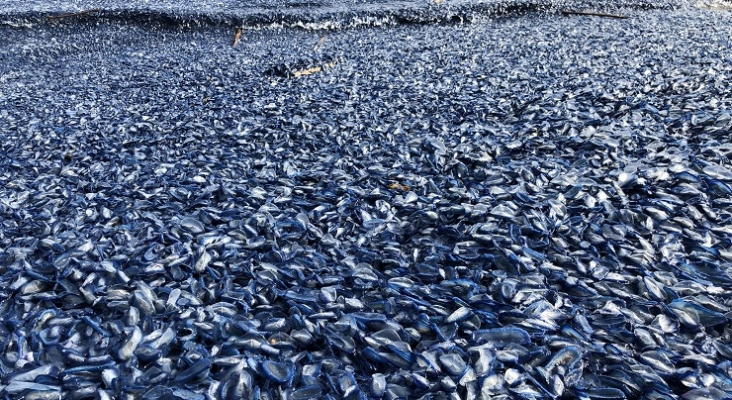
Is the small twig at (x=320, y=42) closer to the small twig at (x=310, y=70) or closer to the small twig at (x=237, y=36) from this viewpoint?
the small twig at (x=310, y=70)

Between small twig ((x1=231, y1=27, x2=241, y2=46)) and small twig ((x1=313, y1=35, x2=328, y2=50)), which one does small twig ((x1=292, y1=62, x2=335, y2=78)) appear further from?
small twig ((x1=231, y1=27, x2=241, y2=46))

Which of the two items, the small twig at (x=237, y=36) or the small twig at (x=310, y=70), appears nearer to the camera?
the small twig at (x=310, y=70)

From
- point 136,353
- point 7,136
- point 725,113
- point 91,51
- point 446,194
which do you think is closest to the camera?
point 136,353

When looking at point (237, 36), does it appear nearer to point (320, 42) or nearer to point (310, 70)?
point (320, 42)

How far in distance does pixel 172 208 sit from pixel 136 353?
1147mm

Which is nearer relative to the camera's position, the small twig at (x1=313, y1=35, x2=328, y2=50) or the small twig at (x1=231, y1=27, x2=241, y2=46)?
the small twig at (x1=313, y1=35, x2=328, y2=50)

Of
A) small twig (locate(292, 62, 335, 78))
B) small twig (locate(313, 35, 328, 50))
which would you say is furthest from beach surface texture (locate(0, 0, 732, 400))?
small twig (locate(313, 35, 328, 50))

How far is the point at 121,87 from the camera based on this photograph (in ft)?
17.2

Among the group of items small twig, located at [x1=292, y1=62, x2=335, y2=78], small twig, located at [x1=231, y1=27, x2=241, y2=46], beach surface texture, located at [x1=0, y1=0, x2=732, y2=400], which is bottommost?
beach surface texture, located at [x1=0, y1=0, x2=732, y2=400]

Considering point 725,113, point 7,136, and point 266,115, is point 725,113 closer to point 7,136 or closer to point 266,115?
point 266,115

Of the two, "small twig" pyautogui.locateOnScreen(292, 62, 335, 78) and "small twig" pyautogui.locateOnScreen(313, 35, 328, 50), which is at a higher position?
"small twig" pyautogui.locateOnScreen(313, 35, 328, 50)

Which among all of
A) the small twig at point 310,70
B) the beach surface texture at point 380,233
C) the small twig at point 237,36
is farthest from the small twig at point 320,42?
the beach surface texture at point 380,233

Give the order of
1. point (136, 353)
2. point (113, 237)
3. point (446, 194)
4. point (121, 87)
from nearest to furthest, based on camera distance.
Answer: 1. point (136, 353)
2. point (113, 237)
3. point (446, 194)
4. point (121, 87)

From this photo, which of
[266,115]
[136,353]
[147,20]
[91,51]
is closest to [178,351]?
[136,353]
